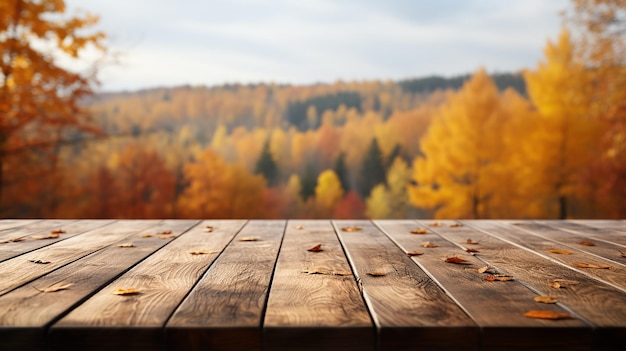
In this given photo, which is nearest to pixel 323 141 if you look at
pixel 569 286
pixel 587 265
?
pixel 587 265

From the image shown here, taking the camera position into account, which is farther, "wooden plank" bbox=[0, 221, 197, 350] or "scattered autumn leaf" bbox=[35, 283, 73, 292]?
"scattered autumn leaf" bbox=[35, 283, 73, 292]

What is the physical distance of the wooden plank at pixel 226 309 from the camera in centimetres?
105

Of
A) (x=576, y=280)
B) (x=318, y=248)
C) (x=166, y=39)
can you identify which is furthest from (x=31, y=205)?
(x=166, y=39)

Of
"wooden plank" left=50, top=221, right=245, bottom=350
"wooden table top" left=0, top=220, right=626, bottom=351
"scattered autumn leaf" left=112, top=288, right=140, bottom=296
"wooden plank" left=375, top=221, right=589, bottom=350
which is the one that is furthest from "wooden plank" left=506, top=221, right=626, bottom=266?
"scattered autumn leaf" left=112, top=288, right=140, bottom=296

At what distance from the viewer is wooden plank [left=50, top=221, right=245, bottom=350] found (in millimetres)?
1051

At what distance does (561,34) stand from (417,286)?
13307 mm

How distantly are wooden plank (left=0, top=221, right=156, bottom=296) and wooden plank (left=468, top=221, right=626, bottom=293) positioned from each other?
5.44 feet

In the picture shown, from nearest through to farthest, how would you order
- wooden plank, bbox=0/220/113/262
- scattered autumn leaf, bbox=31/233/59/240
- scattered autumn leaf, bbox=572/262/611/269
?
scattered autumn leaf, bbox=572/262/611/269 < wooden plank, bbox=0/220/113/262 < scattered autumn leaf, bbox=31/233/59/240

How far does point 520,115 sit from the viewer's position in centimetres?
1425

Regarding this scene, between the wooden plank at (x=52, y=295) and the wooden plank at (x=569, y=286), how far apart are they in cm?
110

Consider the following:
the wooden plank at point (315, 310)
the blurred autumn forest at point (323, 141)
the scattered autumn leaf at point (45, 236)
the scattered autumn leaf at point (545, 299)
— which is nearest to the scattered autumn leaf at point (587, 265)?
the scattered autumn leaf at point (545, 299)

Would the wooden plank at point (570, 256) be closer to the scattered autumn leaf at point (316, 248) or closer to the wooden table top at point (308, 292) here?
the wooden table top at point (308, 292)

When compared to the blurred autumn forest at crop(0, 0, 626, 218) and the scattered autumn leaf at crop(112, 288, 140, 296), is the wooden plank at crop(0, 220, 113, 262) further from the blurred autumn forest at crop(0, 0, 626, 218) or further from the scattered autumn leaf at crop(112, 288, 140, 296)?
the blurred autumn forest at crop(0, 0, 626, 218)

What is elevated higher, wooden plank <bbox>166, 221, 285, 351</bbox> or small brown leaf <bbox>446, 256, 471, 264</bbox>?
wooden plank <bbox>166, 221, 285, 351</bbox>
